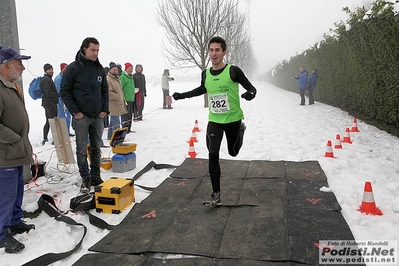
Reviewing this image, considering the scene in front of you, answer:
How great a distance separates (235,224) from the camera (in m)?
3.83

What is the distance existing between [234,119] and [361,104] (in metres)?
9.74

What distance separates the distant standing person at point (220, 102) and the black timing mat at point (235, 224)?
1.64 ft

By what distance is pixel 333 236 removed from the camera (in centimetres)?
340

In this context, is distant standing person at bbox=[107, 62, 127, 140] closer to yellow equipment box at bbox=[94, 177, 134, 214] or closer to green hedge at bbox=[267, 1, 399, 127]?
yellow equipment box at bbox=[94, 177, 134, 214]

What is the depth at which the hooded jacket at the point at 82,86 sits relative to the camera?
16.6 feet

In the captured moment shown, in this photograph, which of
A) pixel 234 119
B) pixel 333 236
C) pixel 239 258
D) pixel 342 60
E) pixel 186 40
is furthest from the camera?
pixel 186 40

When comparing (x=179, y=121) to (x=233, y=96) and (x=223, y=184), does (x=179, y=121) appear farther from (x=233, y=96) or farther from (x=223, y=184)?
(x=233, y=96)

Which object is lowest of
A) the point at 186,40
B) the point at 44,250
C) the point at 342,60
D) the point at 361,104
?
the point at 44,250

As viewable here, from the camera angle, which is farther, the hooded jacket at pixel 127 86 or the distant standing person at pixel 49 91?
the hooded jacket at pixel 127 86

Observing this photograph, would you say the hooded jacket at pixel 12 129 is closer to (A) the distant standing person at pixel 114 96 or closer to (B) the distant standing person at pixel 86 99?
(B) the distant standing person at pixel 86 99

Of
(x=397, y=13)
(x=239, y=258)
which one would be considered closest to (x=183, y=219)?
(x=239, y=258)

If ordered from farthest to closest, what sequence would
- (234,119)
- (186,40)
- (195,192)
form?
(186,40) → (195,192) → (234,119)

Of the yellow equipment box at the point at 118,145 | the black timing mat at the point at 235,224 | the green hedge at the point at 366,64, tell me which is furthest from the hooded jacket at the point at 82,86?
the green hedge at the point at 366,64

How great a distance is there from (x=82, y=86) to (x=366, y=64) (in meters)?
9.67
